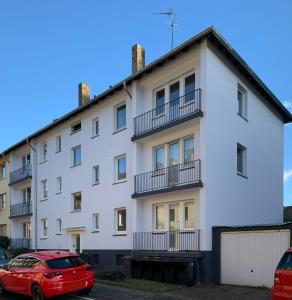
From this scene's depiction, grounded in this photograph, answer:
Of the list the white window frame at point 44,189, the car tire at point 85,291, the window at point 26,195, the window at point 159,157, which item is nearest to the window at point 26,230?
the window at point 26,195

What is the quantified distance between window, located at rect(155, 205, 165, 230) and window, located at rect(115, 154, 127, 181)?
9.79 ft

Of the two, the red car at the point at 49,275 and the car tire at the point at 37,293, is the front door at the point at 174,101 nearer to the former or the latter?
the red car at the point at 49,275

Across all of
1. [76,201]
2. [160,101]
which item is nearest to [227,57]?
[160,101]

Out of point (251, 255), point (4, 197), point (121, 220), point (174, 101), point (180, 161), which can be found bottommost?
point (251, 255)

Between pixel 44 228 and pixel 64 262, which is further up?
pixel 64 262

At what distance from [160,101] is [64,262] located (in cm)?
1036

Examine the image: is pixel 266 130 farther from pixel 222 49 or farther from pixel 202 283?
pixel 202 283

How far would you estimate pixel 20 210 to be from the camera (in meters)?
34.7

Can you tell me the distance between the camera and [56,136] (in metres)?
30.3

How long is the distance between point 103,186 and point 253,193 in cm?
797

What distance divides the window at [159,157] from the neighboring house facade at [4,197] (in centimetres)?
2076

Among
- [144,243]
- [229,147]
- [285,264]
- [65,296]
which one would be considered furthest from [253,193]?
[285,264]

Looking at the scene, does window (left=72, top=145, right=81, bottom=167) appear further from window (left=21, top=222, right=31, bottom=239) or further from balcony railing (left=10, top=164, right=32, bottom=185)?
window (left=21, top=222, right=31, bottom=239)

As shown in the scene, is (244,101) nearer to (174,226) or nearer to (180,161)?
(180,161)
